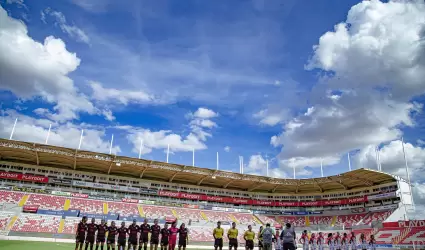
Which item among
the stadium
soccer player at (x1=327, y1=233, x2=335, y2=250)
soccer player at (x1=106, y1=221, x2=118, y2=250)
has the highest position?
the stadium

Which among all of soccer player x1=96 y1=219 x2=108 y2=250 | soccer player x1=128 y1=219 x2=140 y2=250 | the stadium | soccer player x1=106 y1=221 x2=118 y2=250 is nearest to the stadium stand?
the stadium

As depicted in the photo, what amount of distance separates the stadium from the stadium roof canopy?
18cm

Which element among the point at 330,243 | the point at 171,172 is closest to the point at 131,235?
the point at 330,243

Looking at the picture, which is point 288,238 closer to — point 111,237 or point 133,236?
point 133,236

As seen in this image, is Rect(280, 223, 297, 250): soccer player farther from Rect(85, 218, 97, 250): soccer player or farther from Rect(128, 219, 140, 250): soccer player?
Answer: Rect(85, 218, 97, 250): soccer player

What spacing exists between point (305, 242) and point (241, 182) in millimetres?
40793

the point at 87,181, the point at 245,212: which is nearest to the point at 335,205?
the point at 245,212

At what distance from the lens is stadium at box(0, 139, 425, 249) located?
39844 millimetres

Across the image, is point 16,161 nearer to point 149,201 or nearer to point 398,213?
point 149,201

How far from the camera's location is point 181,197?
61.3 m

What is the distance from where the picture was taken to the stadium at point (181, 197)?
39844 millimetres

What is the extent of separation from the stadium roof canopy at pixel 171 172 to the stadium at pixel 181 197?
18 centimetres

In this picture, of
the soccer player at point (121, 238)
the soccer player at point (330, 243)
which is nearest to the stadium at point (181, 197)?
the soccer player at point (330, 243)

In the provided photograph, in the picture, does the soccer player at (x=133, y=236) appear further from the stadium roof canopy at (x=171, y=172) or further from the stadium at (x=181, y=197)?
the stadium roof canopy at (x=171, y=172)
